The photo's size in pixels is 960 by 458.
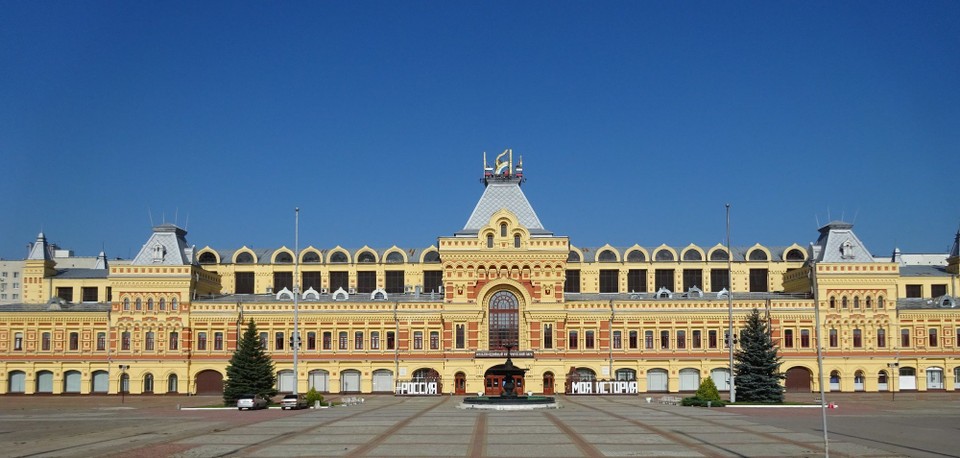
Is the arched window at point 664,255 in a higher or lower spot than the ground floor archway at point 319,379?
higher

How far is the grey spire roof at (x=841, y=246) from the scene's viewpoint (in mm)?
95812

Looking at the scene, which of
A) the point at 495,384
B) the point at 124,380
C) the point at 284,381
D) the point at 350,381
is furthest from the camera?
the point at 350,381

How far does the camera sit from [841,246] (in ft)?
317

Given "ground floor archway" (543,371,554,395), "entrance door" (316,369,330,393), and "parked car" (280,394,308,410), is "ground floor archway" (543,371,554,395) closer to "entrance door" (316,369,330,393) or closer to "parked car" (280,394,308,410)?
"entrance door" (316,369,330,393)

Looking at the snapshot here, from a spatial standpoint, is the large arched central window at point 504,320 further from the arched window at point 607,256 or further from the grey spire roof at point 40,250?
the grey spire roof at point 40,250

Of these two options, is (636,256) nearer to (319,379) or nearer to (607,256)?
(607,256)

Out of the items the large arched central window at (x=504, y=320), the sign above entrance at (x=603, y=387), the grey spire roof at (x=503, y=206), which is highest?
the grey spire roof at (x=503, y=206)

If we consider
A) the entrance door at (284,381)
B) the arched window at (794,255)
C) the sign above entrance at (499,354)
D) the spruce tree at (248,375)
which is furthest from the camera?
the arched window at (794,255)

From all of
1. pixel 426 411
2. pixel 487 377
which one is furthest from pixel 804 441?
pixel 487 377

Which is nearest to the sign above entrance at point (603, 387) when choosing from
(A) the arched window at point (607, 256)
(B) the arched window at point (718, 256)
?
(A) the arched window at point (607, 256)

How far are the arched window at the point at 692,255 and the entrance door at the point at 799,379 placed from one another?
53.9 ft

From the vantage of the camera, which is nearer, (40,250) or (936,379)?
(936,379)

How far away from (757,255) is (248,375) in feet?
187

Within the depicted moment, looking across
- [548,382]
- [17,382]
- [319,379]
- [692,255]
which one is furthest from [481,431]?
[17,382]
